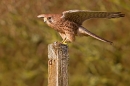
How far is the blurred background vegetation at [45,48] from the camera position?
6.38 m

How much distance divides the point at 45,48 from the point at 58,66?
5.16 m

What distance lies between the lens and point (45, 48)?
26.5 ft

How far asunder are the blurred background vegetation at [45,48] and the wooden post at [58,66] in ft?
9.95

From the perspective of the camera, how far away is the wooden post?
291 centimetres

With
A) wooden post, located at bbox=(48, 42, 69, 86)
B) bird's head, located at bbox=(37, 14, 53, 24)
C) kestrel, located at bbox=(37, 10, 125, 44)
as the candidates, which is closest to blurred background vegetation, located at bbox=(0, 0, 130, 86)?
kestrel, located at bbox=(37, 10, 125, 44)

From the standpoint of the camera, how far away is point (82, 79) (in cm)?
751

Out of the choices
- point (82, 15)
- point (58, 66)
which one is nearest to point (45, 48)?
point (82, 15)

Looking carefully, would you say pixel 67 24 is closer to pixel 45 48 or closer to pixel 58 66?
pixel 58 66

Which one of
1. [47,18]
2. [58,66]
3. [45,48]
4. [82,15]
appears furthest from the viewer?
[45,48]

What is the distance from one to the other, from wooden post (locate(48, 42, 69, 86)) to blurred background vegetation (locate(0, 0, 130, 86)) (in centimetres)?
303

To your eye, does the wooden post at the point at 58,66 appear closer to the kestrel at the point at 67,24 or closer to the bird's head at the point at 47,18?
the kestrel at the point at 67,24

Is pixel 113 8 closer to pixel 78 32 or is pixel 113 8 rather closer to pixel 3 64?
pixel 78 32

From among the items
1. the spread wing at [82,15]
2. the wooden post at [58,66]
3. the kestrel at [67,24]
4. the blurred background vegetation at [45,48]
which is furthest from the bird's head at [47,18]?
the blurred background vegetation at [45,48]

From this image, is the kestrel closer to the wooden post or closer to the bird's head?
the bird's head
